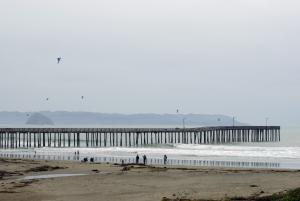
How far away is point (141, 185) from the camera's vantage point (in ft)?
89.9

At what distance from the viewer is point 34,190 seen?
25.2 metres

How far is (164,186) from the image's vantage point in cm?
2694

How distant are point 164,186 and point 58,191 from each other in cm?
525

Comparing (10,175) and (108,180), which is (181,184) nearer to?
(108,180)

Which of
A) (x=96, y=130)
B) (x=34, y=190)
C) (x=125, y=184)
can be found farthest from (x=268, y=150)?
(x=34, y=190)

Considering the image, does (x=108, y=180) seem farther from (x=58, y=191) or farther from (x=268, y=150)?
(x=268, y=150)

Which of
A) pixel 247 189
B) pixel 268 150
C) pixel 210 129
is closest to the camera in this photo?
pixel 247 189

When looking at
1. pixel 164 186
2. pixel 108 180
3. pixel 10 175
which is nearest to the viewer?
pixel 164 186

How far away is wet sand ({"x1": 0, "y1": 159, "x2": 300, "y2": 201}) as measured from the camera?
75.2 ft

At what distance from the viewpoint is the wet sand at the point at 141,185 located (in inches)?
902

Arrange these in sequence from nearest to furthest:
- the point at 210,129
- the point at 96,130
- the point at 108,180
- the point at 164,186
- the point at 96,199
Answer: the point at 96,199
the point at 164,186
the point at 108,180
the point at 96,130
the point at 210,129

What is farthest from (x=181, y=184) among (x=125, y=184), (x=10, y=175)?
(x=10, y=175)

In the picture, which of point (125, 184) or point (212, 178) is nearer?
point (125, 184)

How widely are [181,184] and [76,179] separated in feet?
21.0
